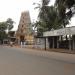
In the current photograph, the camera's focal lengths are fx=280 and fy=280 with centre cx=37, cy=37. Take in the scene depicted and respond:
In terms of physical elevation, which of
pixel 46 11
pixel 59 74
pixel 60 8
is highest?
pixel 46 11

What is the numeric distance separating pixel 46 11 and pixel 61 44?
8636 mm

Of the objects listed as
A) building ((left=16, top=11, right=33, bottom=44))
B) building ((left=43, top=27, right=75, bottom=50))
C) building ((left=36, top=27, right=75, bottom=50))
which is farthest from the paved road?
building ((left=16, top=11, right=33, bottom=44))

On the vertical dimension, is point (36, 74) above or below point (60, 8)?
below

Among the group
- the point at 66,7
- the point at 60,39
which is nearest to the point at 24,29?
the point at 60,39

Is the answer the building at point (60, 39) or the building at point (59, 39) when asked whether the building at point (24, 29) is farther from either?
the building at point (60, 39)

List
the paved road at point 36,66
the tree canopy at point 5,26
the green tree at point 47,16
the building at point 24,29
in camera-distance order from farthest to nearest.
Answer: the tree canopy at point 5,26 → the building at point 24,29 → the green tree at point 47,16 → the paved road at point 36,66

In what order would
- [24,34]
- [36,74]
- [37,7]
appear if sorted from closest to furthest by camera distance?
[36,74] < [37,7] < [24,34]

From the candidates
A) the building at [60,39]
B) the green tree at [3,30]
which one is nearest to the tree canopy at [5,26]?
the green tree at [3,30]

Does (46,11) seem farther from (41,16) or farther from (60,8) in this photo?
(60,8)

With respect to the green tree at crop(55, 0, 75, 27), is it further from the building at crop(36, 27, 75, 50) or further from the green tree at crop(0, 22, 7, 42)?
the green tree at crop(0, 22, 7, 42)

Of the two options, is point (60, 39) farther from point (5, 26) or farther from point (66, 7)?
point (5, 26)

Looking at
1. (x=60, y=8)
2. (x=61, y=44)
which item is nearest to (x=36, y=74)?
(x=60, y=8)

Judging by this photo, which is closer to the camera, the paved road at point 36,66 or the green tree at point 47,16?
the paved road at point 36,66

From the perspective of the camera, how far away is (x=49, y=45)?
194 feet
